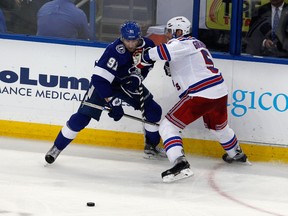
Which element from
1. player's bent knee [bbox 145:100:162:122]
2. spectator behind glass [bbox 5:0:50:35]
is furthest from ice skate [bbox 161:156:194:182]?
spectator behind glass [bbox 5:0:50:35]

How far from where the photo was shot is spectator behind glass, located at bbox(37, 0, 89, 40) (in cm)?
677

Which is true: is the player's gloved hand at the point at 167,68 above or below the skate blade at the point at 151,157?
above

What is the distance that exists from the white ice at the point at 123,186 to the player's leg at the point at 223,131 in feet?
0.27

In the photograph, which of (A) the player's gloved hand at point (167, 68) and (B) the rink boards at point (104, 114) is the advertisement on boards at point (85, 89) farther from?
(A) the player's gloved hand at point (167, 68)

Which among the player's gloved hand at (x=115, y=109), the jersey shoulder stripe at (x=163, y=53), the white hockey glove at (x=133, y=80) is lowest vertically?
the player's gloved hand at (x=115, y=109)

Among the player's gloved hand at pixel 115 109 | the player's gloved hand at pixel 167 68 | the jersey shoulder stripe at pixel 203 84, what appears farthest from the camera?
the player's gloved hand at pixel 167 68

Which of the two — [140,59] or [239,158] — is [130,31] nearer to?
[140,59]

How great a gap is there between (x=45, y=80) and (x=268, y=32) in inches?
62.0

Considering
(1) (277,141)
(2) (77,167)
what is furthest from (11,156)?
(1) (277,141)

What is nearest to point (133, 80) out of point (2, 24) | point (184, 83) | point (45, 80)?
point (184, 83)

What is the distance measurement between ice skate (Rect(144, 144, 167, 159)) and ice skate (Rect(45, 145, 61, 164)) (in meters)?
0.63

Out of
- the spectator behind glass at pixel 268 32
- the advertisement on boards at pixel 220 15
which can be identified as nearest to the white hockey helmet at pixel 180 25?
the advertisement on boards at pixel 220 15

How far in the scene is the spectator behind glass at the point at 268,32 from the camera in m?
6.41

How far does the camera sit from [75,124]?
20.3ft
